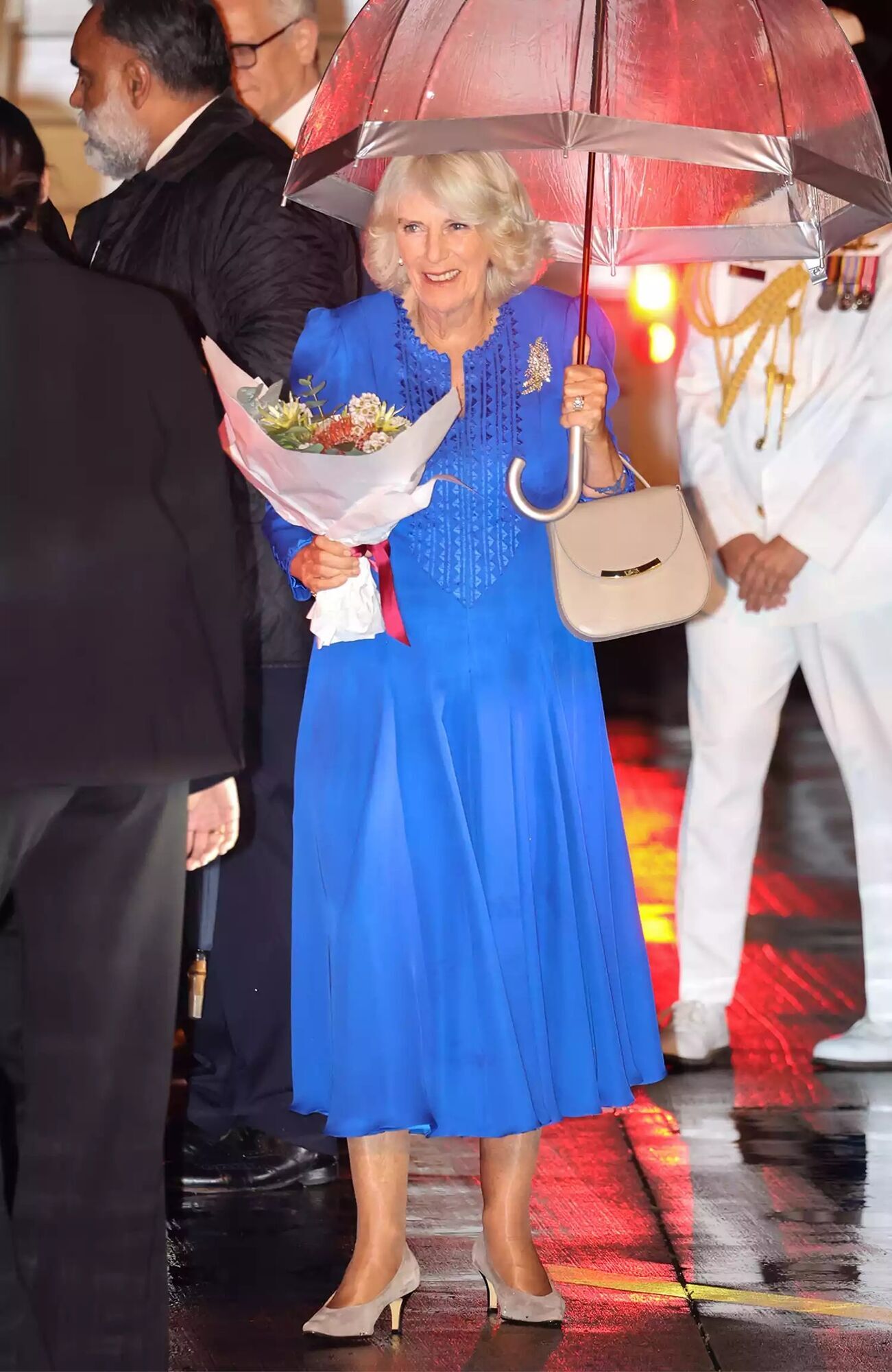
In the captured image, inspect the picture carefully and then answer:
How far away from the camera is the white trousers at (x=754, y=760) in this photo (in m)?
4.84

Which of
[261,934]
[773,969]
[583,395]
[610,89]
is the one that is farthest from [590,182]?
[773,969]

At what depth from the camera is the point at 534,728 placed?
131 inches

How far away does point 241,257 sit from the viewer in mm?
4090

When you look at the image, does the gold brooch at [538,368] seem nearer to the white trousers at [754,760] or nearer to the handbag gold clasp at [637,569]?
the handbag gold clasp at [637,569]

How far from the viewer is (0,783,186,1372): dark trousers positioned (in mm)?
2627

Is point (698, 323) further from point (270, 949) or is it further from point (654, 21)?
point (270, 949)

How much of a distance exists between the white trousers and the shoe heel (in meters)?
1.81

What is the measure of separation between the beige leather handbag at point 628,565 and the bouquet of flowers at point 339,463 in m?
0.30

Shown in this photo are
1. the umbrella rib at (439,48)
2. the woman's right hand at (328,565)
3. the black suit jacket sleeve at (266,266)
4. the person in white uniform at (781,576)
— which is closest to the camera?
the woman's right hand at (328,565)

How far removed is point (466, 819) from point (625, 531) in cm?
58

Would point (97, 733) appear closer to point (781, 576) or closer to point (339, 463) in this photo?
point (339, 463)

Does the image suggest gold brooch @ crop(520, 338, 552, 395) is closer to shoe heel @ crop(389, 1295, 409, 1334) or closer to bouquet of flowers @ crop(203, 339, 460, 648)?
bouquet of flowers @ crop(203, 339, 460, 648)

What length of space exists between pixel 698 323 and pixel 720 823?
1.29 m

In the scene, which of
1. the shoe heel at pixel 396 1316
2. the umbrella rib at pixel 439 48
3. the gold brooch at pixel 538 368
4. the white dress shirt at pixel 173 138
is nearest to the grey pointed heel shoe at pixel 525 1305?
the shoe heel at pixel 396 1316
